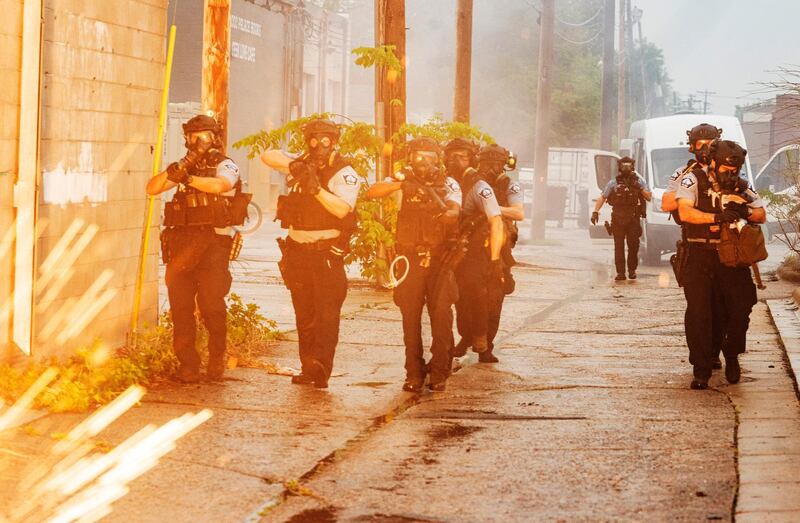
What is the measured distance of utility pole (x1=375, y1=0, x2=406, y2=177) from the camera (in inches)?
643

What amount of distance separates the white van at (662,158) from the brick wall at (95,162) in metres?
14.4

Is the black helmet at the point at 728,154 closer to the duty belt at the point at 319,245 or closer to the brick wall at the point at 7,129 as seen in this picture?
the duty belt at the point at 319,245

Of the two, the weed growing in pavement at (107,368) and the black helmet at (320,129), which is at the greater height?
the black helmet at (320,129)

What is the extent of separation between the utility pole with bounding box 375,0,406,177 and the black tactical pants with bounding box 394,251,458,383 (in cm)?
695

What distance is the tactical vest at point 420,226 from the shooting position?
917 centimetres

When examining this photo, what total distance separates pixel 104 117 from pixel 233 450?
10.8ft

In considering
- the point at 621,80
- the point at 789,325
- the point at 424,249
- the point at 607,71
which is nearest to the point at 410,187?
the point at 424,249

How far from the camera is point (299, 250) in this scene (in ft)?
29.3

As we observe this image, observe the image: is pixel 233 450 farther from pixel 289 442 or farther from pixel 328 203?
pixel 328 203

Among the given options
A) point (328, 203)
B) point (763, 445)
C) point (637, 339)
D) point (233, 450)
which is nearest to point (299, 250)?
point (328, 203)

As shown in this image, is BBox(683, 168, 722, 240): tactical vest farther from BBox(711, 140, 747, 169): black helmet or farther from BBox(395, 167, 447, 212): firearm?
BBox(395, 167, 447, 212): firearm

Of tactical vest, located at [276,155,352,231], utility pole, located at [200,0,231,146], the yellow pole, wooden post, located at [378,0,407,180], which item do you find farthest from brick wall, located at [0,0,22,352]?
wooden post, located at [378,0,407,180]

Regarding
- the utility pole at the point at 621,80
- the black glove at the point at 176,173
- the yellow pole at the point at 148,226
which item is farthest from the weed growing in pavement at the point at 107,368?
the utility pole at the point at 621,80

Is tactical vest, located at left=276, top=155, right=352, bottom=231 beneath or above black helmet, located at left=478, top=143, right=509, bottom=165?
beneath
